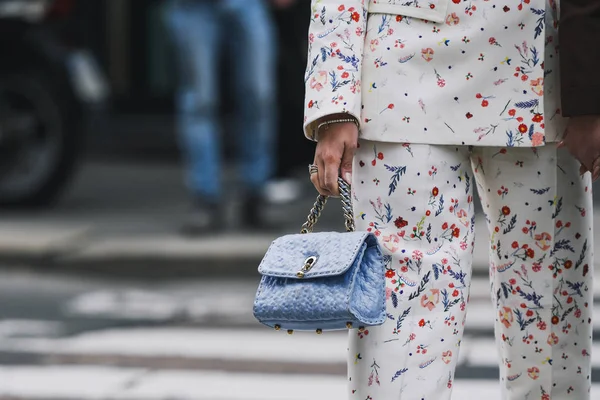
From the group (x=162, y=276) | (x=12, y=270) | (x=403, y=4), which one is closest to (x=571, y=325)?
(x=403, y=4)

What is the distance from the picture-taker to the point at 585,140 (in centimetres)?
253

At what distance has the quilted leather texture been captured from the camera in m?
2.40

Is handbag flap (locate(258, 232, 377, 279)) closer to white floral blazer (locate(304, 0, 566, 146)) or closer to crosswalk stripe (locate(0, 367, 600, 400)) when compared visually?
white floral blazer (locate(304, 0, 566, 146))

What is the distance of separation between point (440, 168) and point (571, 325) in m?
0.51

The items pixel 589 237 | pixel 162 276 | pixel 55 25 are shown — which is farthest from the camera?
pixel 55 25

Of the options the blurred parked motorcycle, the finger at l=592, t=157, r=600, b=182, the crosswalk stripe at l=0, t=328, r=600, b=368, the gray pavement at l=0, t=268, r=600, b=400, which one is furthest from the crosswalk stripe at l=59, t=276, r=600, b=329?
the finger at l=592, t=157, r=600, b=182

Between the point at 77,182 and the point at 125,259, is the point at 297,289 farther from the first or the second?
the point at 77,182

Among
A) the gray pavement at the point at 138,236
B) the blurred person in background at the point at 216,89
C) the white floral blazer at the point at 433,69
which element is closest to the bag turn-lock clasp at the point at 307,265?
the white floral blazer at the point at 433,69

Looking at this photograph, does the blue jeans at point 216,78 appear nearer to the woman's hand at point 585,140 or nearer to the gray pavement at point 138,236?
the gray pavement at point 138,236

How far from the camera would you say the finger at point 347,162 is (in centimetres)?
252

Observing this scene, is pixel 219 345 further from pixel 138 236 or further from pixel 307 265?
pixel 307 265

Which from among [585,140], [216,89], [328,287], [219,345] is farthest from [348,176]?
[216,89]

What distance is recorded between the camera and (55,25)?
24.9 feet

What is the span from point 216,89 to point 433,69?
169 inches
